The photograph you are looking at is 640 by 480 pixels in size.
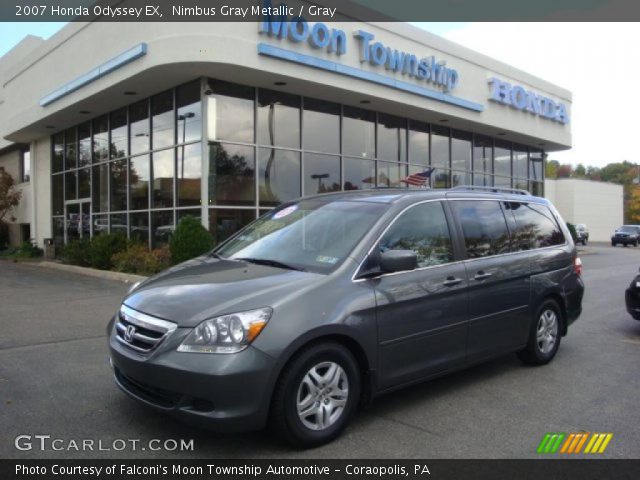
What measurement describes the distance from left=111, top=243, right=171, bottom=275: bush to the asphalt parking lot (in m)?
5.96

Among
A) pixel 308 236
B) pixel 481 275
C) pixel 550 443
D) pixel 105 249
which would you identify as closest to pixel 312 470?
pixel 550 443

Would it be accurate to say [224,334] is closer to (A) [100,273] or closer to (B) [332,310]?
(B) [332,310]

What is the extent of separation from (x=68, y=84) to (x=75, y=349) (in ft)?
41.2

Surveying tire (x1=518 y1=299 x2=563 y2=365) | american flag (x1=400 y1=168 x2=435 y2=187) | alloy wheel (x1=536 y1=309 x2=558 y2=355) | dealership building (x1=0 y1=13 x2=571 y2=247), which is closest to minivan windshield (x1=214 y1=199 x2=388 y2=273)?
tire (x1=518 y1=299 x2=563 y2=365)

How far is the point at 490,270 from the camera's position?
5.14 metres

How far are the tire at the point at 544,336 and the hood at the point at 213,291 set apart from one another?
289 cm

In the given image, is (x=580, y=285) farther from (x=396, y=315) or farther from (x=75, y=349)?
(x=75, y=349)

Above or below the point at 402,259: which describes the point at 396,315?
below

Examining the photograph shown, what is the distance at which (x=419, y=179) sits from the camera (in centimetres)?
1948

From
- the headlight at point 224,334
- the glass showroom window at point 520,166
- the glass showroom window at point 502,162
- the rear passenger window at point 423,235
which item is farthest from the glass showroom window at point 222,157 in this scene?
the headlight at point 224,334

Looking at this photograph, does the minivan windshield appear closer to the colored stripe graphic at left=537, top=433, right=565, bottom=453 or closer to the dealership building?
the colored stripe graphic at left=537, top=433, right=565, bottom=453

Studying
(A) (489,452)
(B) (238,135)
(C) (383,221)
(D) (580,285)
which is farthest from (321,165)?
(A) (489,452)

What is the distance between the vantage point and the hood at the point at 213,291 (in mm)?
3594

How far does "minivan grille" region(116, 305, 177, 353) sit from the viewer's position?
11.8 feet
